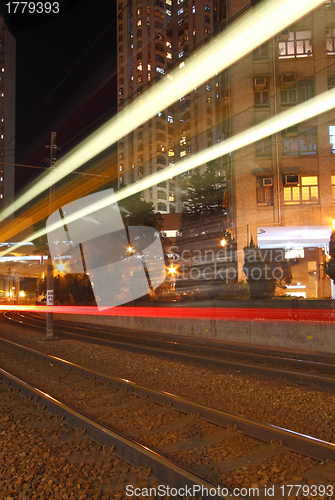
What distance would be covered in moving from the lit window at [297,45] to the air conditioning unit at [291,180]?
342 inches

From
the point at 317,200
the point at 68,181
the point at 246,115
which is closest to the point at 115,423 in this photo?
the point at 317,200

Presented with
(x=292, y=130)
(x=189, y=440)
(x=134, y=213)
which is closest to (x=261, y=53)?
(x=292, y=130)

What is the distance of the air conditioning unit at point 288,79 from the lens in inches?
1004

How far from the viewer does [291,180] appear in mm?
25031

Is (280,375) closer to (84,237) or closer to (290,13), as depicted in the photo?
(290,13)

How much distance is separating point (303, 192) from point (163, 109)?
326 feet

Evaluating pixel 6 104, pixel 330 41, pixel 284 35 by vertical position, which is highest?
pixel 6 104

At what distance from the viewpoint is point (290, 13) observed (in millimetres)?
25203

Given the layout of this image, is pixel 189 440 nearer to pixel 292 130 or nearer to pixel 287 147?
pixel 287 147

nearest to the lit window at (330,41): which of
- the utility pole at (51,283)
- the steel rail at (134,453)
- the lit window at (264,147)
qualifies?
the lit window at (264,147)

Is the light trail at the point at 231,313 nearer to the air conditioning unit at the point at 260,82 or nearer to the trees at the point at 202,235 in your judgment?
the trees at the point at 202,235

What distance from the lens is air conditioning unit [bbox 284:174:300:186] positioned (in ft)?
81.9

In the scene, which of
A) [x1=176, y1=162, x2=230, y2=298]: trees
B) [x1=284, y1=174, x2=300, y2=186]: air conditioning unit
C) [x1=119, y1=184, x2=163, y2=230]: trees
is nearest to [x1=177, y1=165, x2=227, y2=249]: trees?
[x1=176, y1=162, x2=230, y2=298]: trees

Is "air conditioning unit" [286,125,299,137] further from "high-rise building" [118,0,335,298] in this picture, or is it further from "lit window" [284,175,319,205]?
"lit window" [284,175,319,205]
